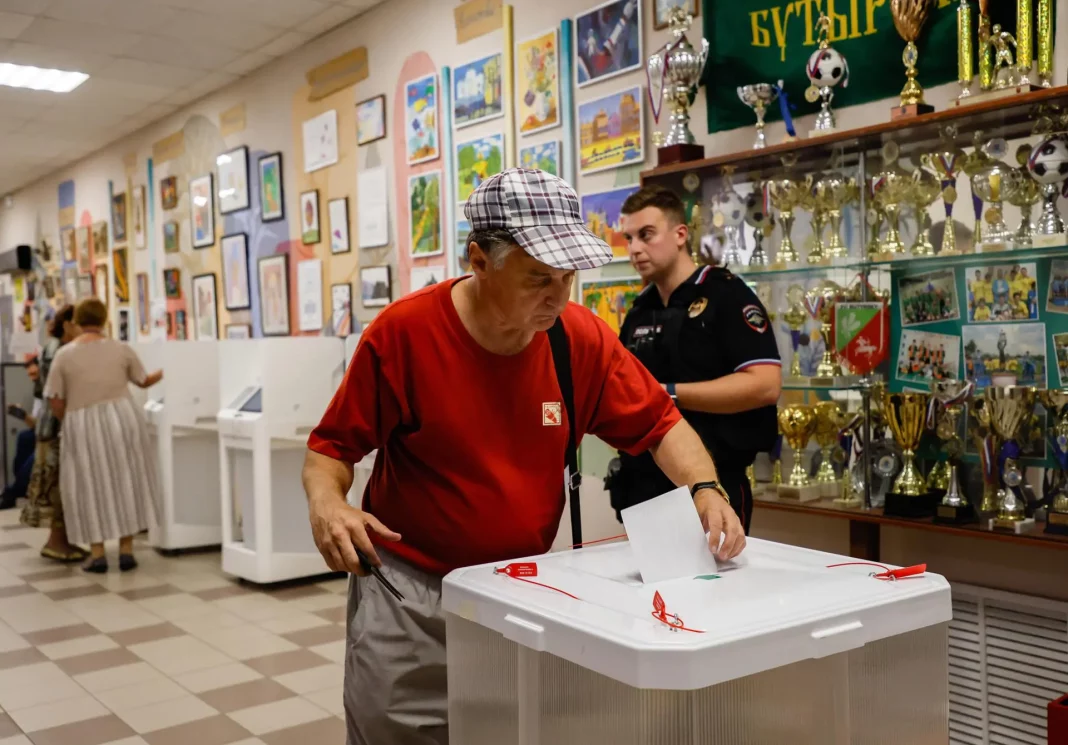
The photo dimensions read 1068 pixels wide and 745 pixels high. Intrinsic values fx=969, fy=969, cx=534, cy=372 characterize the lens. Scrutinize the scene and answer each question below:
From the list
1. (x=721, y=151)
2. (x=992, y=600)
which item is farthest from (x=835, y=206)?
(x=992, y=600)

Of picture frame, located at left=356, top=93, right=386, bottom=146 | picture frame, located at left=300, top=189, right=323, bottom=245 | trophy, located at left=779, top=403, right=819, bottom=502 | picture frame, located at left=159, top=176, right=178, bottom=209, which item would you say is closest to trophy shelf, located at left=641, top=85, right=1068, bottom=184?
trophy, located at left=779, top=403, right=819, bottom=502

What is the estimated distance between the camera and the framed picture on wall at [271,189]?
270 inches

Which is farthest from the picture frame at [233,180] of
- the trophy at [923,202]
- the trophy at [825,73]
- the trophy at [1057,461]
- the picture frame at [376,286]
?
the trophy at [1057,461]

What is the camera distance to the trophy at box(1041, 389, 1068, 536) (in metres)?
2.55

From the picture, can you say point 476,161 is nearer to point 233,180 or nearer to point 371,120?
point 371,120

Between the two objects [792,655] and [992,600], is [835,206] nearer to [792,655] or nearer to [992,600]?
[992,600]

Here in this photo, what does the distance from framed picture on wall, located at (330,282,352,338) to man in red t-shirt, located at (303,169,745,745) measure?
453 centimetres

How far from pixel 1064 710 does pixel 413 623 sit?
1585 millimetres

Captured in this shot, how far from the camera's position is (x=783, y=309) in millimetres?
3451

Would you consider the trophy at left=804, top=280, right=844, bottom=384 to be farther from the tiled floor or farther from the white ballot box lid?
the tiled floor

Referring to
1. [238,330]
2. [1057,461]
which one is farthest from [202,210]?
[1057,461]

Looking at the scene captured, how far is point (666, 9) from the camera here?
3.93m

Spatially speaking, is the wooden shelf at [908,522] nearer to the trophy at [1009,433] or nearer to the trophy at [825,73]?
the trophy at [1009,433]

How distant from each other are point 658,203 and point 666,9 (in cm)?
134
